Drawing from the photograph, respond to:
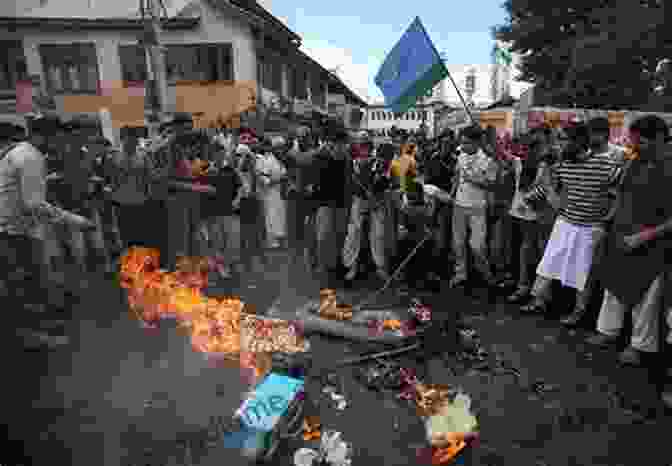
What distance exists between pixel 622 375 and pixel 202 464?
12.5 ft

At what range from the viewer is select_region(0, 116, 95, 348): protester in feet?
15.8

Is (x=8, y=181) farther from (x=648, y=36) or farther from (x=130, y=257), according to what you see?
(x=648, y=36)

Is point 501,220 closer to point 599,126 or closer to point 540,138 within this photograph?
point 540,138

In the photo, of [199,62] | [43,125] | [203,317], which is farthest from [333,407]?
[199,62]

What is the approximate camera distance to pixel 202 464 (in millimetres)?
3133

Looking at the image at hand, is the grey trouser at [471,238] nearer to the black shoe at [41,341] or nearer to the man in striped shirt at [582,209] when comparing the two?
the man in striped shirt at [582,209]

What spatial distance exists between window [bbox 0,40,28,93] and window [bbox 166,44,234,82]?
7140mm

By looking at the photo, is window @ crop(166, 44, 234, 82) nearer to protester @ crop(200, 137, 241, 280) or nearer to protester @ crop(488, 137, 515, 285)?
protester @ crop(200, 137, 241, 280)

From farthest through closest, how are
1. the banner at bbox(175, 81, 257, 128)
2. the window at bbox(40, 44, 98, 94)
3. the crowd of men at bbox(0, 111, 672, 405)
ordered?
the window at bbox(40, 44, 98, 94) → the banner at bbox(175, 81, 257, 128) → the crowd of men at bbox(0, 111, 672, 405)

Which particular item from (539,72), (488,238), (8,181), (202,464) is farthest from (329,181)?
(539,72)

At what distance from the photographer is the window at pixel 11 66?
20891mm

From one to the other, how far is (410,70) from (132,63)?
18319 mm

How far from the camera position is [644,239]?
13.2 ft

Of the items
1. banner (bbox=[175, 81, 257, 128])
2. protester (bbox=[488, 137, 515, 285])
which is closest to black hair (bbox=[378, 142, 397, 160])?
protester (bbox=[488, 137, 515, 285])
